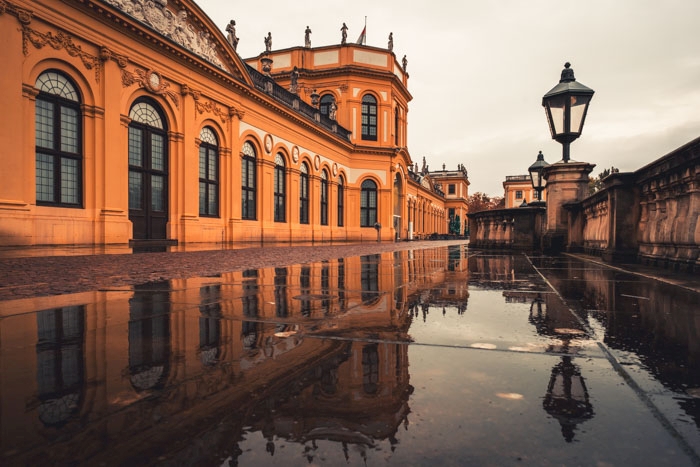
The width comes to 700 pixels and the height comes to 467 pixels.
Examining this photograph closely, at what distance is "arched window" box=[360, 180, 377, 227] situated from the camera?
1490 inches

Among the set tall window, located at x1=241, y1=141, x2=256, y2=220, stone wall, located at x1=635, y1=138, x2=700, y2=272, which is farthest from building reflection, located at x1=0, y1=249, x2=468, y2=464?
tall window, located at x1=241, y1=141, x2=256, y2=220

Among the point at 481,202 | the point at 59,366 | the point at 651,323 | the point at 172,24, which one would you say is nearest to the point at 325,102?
the point at 172,24

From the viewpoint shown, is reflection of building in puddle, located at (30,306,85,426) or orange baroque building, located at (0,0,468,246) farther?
orange baroque building, located at (0,0,468,246)

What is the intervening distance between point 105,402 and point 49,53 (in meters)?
14.3

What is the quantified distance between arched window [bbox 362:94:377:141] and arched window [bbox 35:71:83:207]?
86.9ft

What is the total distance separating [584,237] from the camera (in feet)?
36.5

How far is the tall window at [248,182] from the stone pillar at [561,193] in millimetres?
14866

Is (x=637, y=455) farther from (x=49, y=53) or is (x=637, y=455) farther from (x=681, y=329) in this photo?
(x=49, y=53)

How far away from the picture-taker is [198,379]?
158 cm

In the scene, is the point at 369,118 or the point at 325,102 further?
the point at 369,118

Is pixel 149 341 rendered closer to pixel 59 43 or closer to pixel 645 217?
pixel 645 217

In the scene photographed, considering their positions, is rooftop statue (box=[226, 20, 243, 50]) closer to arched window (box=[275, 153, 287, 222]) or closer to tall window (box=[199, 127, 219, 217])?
tall window (box=[199, 127, 219, 217])

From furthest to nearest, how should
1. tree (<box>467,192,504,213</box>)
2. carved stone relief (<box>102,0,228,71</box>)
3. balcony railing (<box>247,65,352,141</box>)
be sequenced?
tree (<box>467,192,504,213</box>) → balcony railing (<box>247,65,352,141</box>) → carved stone relief (<box>102,0,228,71</box>)

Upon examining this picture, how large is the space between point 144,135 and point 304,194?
46.8ft
